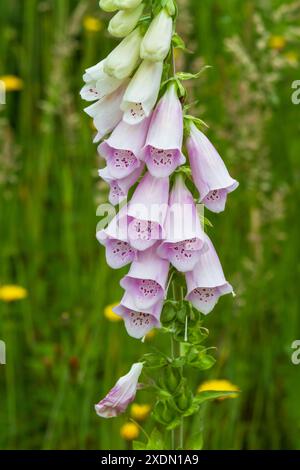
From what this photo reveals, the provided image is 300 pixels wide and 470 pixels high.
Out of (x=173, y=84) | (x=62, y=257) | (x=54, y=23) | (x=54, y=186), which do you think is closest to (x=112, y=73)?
(x=173, y=84)

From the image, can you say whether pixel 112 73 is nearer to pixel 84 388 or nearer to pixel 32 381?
pixel 84 388

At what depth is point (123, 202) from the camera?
1.88m

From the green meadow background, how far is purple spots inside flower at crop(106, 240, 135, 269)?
74cm

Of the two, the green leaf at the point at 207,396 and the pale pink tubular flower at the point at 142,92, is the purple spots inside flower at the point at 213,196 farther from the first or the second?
the green leaf at the point at 207,396

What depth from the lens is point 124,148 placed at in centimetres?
177

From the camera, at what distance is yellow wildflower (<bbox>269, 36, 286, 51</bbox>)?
12.8 ft

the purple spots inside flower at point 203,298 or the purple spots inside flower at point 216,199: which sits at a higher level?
the purple spots inside flower at point 216,199

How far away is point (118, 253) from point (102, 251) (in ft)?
5.07

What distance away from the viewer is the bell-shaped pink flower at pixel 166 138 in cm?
174

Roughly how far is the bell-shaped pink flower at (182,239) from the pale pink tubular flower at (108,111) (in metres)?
0.24

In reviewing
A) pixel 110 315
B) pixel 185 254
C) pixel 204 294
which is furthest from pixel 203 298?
pixel 110 315

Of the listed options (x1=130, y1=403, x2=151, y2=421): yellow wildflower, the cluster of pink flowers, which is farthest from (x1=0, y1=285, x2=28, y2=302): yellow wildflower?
the cluster of pink flowers

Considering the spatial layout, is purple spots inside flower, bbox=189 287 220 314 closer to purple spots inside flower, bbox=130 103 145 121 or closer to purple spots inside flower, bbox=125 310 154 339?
purple spots inside flower, bbox=125 310 154 339

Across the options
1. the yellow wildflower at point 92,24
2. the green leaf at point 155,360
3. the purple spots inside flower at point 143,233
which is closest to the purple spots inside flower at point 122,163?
the purple spots inside flower at point 143,233
